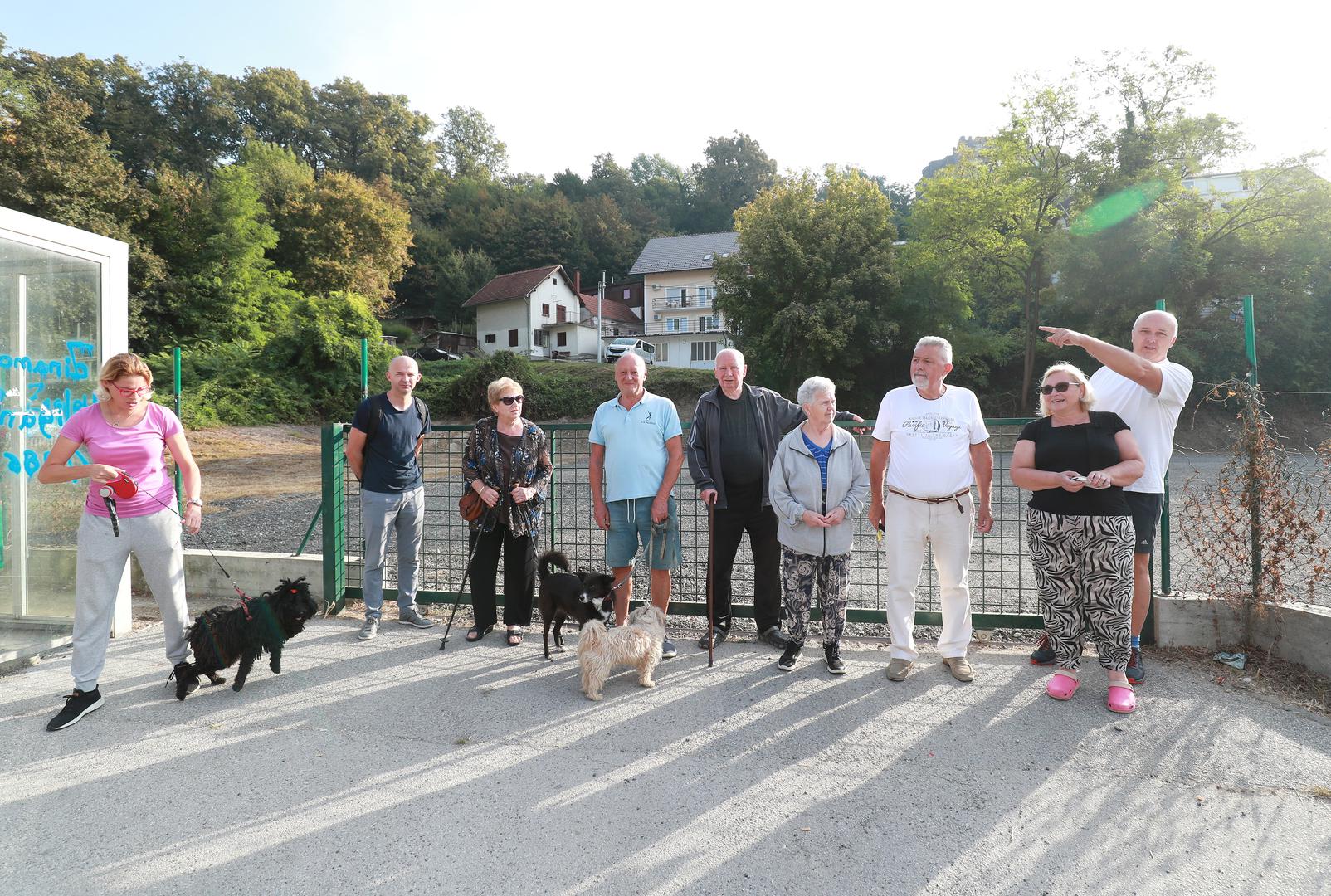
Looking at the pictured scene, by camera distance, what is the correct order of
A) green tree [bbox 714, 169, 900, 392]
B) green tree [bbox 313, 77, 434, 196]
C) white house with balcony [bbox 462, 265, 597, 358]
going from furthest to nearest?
green tree [bbox 313, 77, 434, 196] → white house with balcony [bbox 462, 265, 597, 358] → green tree [bbox 714, 169, 900, 392]

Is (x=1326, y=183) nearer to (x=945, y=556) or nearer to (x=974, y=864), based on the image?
(x=945, y=556)

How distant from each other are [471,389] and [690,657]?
25.5 meters

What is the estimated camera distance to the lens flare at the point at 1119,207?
23.0 meters

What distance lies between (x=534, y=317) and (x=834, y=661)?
46.2 m

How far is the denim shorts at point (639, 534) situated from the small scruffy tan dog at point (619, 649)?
1.54 ft

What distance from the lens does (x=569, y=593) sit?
4.19 meters

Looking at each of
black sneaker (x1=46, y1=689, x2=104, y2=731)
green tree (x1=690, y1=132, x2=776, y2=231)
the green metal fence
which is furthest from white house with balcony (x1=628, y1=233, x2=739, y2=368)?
black sneaker (x1=46, y1=689, x2=104, y2=731)

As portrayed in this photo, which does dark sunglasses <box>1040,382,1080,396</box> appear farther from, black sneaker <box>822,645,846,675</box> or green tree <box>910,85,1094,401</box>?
green tree <box>910,85,1094,401</box>

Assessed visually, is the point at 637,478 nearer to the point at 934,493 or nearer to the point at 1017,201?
the point at 934,493

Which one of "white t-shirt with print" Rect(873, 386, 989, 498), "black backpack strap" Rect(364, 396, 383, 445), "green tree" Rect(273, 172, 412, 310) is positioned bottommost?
"white t-shirt with print" Rect(873, 386, 989, 498)

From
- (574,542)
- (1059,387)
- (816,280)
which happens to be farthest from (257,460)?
(816,280)

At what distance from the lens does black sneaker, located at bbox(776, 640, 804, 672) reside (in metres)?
4.19

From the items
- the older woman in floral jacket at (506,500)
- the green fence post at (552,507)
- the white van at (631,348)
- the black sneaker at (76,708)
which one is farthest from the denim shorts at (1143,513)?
the white van at (631,348)

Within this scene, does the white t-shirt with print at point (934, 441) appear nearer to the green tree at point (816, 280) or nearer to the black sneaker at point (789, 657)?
the black sneaker at point (789, 657)
